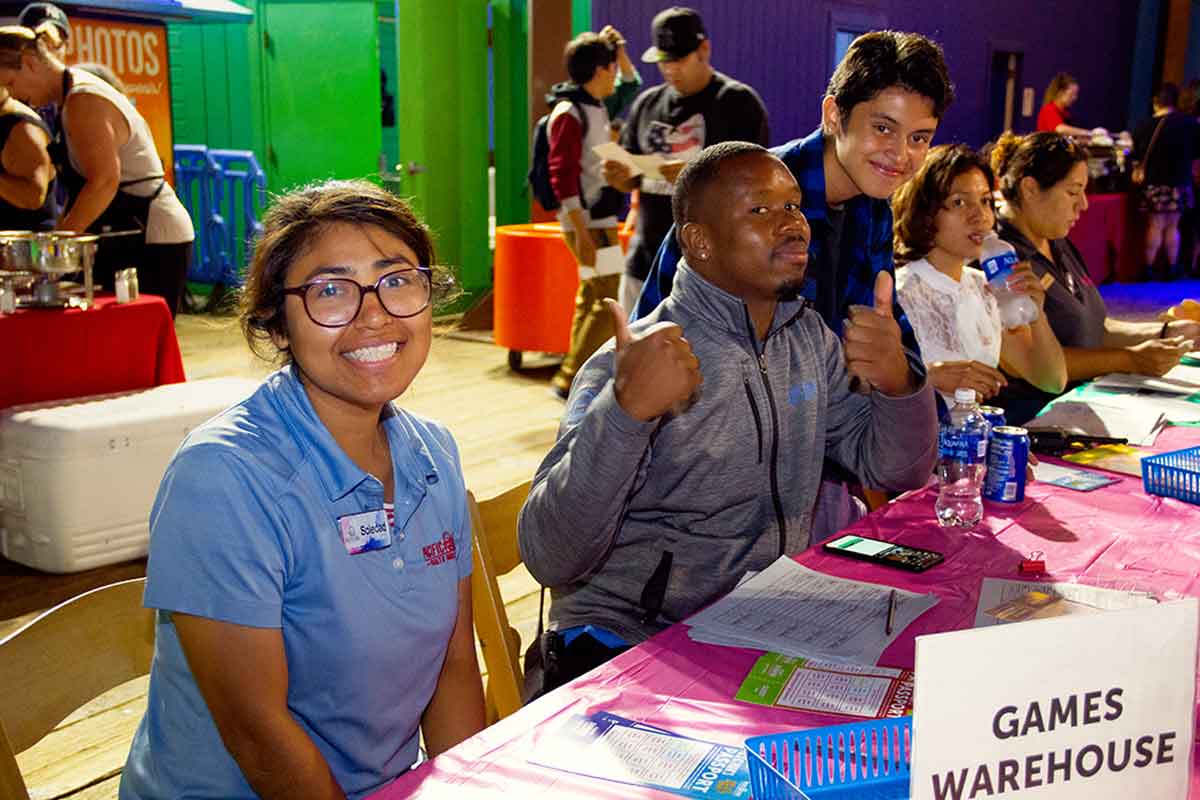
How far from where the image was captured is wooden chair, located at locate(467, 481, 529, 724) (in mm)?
1870

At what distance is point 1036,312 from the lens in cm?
323

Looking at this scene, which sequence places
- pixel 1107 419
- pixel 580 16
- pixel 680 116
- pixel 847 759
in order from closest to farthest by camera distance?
pixel 847 759
pixel 1107 419
pixel 680 116
pixel 580 16

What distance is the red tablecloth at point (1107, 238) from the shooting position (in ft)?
33.9

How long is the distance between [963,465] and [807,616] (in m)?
0.75

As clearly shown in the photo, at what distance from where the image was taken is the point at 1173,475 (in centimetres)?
229

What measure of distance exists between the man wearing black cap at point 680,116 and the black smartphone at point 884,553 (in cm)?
270

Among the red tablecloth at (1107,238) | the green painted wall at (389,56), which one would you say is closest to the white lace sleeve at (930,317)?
the red tablecloth at (1107,238)

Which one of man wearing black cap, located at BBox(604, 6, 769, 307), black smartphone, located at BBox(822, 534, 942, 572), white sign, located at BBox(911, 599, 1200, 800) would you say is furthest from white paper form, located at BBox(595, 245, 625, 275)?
white sign, located at BBox(911, 599, 1200, 800)

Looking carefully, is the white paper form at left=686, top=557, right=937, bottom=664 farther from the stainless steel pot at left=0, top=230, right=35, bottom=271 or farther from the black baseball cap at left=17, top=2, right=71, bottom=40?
the black baseball cap at left=17, top=2, right=71, bottom=40

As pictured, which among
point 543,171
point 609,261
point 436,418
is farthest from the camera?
point 543,171

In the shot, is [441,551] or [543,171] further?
[543,171]

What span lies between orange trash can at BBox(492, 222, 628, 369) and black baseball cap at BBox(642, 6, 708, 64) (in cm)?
182

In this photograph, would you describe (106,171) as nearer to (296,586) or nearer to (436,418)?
(436,418)

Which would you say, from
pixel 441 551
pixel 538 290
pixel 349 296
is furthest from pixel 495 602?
pixel 538 290
